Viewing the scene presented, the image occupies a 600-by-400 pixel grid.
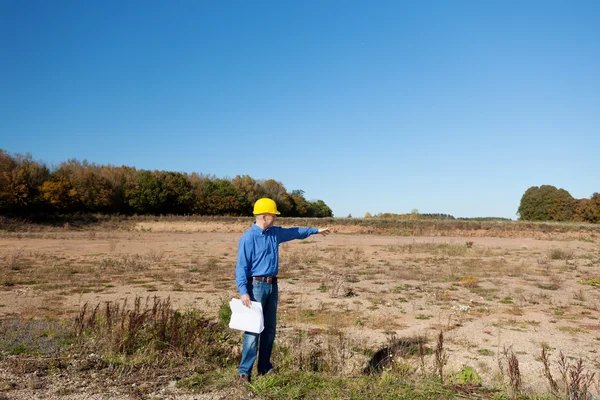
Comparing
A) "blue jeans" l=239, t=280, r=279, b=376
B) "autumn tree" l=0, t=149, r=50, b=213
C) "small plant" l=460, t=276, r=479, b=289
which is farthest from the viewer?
"autumn tree" l=0, t=149, r=50, b=213

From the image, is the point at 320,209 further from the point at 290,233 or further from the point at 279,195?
the point at 290,233

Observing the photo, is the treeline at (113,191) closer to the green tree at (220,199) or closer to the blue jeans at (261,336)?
the green tree at (220,199)

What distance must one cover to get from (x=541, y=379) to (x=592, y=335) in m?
3.71

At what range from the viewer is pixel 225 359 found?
234 inches

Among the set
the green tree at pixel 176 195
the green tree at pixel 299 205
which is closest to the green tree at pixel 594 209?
the green tree at pixel 299 205

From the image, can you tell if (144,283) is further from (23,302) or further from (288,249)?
(288,249)

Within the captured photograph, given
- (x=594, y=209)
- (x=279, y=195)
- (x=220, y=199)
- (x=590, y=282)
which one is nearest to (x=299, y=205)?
(x=279, y=195)

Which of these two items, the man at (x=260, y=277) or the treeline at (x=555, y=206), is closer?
the man at (x=260, y=277)

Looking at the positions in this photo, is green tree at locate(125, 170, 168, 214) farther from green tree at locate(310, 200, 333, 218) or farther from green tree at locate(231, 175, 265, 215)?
green tree at locate(310, 200, 333, 218)

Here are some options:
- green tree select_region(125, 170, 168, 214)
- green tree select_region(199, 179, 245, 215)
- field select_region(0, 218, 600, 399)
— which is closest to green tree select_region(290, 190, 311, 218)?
green tree select_region(199, 179, 245, 215)

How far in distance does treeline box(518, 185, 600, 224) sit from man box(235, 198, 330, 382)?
304 feet

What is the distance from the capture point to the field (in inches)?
202

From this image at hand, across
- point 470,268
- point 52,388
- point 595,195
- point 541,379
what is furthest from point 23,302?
point 595,195

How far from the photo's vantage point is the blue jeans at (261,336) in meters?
5.05
